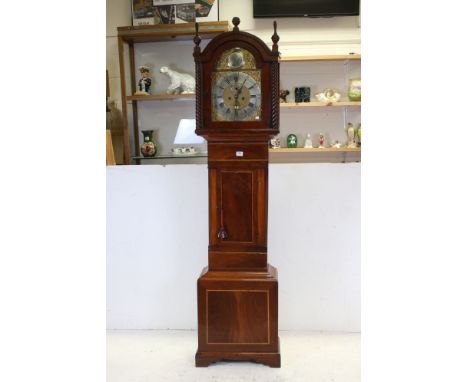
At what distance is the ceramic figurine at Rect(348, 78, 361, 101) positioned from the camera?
3377 millimetres

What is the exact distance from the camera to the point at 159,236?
7.75 ft

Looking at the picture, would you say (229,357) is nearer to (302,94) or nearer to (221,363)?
(221,363)

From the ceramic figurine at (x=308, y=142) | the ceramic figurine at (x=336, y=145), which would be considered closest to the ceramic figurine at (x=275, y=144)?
the ceramic figurine at (x=308, y=142)

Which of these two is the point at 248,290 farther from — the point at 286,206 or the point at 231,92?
the point at 231,92

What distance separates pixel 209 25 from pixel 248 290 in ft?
6.98

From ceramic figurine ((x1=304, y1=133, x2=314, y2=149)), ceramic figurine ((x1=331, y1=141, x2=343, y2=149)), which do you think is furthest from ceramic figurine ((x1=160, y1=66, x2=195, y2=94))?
ceramic figurine ((x1=331, y1=141, x2=343, y2=149))

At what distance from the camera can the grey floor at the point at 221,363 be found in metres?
1.82

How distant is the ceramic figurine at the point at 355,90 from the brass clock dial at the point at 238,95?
1.68m

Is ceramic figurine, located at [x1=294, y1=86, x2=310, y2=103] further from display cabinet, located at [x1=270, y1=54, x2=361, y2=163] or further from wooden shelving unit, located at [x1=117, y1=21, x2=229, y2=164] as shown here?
wooden shelving unit, located at [x1=117, y1=21, x2=229, y2=164]

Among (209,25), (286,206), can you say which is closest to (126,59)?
(209,25)

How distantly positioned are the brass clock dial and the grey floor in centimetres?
108

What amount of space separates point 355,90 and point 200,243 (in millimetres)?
1844

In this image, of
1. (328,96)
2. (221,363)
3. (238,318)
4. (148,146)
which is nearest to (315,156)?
(328,96)

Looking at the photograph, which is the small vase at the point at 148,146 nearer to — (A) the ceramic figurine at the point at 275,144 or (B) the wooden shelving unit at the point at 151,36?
(B) the wooden shelving unit at the point at 151,36
